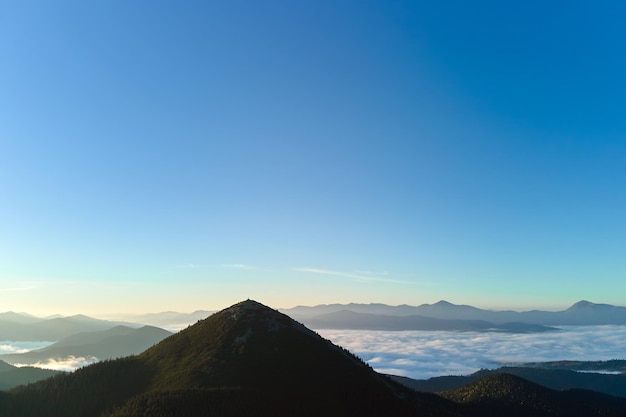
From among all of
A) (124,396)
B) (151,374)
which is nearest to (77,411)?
(124,396)

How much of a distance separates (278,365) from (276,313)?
32879 mm

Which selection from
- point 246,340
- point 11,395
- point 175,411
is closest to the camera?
point 175,411

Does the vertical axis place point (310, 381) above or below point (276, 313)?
below

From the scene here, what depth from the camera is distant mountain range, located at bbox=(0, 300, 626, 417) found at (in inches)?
4242

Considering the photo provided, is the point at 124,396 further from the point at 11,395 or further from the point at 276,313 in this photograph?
the point at 276,313

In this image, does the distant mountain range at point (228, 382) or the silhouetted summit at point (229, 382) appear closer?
the distant mountain range at point (228, 382)

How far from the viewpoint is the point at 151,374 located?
131 metres

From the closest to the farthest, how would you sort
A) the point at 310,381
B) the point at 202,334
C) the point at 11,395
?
1. the point at 11,395
2. the point at 310,381
3. the point at 202,334

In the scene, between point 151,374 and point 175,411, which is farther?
point 151,374

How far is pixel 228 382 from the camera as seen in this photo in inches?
4633

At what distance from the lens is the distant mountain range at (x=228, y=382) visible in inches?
4242

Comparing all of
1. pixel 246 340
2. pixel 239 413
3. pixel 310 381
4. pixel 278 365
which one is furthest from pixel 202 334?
pixel 239 413

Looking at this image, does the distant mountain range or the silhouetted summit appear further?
the silhouetted summit

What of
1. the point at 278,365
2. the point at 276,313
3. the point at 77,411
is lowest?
the point at 77,411
